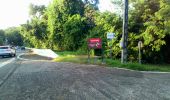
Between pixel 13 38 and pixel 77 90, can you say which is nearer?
pixel 77 90

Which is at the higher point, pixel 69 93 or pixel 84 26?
pixel 84 26

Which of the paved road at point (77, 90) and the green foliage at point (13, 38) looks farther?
the green foliage at point (13, 38)

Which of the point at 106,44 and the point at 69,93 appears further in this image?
the point at 106,44

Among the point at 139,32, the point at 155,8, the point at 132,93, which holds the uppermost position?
the point at 155,8

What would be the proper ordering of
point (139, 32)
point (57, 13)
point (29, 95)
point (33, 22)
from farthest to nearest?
point (33, 22)
point (57, 13)
point (139, 32)
point (29, 95)

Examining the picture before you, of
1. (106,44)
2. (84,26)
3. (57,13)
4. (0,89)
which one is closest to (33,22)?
(57,13)

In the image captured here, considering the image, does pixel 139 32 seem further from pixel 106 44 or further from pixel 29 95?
pixel 29 95

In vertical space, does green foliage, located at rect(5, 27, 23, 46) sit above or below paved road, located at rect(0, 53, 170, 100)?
above

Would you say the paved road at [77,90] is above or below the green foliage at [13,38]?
below

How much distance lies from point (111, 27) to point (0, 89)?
84.7ft

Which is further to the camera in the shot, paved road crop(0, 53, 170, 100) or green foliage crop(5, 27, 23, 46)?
green foliage crop(5, 27, 23, 46)

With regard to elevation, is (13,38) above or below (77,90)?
above

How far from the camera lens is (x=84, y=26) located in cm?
5438

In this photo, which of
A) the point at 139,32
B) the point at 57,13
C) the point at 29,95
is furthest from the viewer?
the point at 57,13
